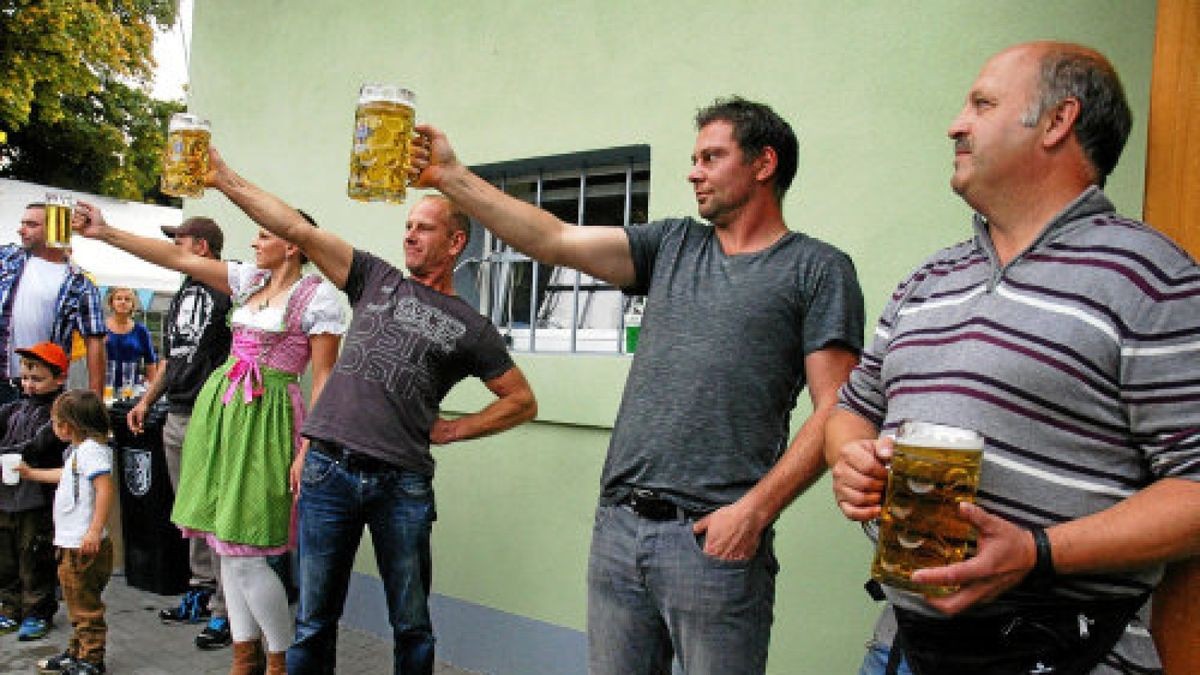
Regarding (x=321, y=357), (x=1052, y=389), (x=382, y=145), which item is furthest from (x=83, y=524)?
(x=1052, y=389)

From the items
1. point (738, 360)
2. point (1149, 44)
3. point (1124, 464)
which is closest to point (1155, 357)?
point (1124, 464)

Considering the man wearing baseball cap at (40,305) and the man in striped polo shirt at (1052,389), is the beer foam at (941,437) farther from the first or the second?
the man wearing baseball cap at (40,305)

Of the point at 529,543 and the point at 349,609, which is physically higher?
the point at 529,543

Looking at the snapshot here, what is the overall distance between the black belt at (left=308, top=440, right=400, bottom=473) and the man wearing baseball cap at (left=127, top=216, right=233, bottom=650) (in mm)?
2040

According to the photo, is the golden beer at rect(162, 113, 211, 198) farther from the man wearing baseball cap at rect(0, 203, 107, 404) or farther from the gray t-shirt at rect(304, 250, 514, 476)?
the man wearing baseball cap at rect(0, 203, 107, 404)

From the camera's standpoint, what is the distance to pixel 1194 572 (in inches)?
60.7

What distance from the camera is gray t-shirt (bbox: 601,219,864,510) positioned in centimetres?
234

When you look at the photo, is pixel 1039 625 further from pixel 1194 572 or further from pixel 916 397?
pixel 916 397

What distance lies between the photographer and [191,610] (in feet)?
17.2

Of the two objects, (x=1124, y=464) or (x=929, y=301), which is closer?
(x=1124, y=464)


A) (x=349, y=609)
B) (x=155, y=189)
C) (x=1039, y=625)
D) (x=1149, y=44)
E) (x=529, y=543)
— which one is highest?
(x=155, y=189)

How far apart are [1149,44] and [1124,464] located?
2023 mm

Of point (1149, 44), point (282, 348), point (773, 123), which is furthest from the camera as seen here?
point (282, 348)

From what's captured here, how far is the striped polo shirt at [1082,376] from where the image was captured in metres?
1.43
